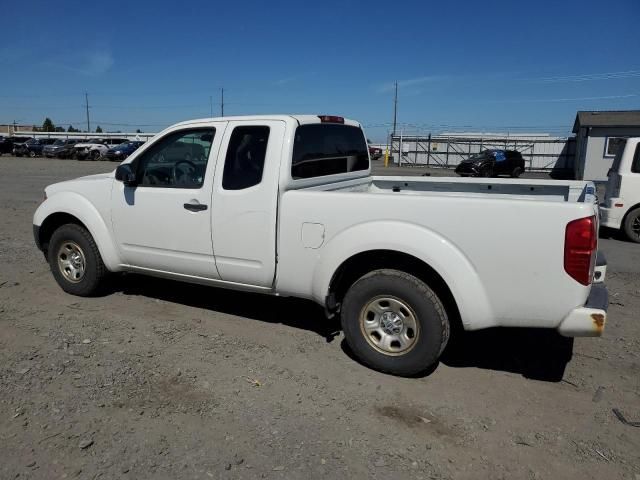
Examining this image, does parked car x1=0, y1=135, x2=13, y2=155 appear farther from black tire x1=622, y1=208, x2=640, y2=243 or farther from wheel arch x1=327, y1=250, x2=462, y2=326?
wheel arch x1=327, y1=250, x2=462, y2=326

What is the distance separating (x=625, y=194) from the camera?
9.11m

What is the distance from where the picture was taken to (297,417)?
10.8 feet

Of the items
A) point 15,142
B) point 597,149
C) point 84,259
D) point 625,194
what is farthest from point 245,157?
point 15,142

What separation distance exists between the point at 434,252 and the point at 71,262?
3857 millimetres

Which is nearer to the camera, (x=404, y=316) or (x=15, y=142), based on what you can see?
(x=404, y=316)

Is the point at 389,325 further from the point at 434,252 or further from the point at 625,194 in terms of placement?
the point at 625,194

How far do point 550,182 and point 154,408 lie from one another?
155 inches

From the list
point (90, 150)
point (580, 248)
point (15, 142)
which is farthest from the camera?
point (15, 142)

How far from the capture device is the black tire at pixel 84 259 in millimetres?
5242

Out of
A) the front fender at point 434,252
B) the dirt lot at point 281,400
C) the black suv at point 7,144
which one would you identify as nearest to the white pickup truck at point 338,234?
the front fender at point 434,252

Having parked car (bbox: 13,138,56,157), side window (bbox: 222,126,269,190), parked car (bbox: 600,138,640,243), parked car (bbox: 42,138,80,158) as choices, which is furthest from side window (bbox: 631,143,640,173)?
parked car (bbox: 13,138,56,157)

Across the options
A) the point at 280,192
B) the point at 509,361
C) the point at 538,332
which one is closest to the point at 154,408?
the point at 280,192

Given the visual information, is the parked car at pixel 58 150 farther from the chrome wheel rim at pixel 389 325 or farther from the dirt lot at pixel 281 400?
the chrome wheel rim at pixel 389 325

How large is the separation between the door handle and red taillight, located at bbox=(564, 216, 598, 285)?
2.78 metres
